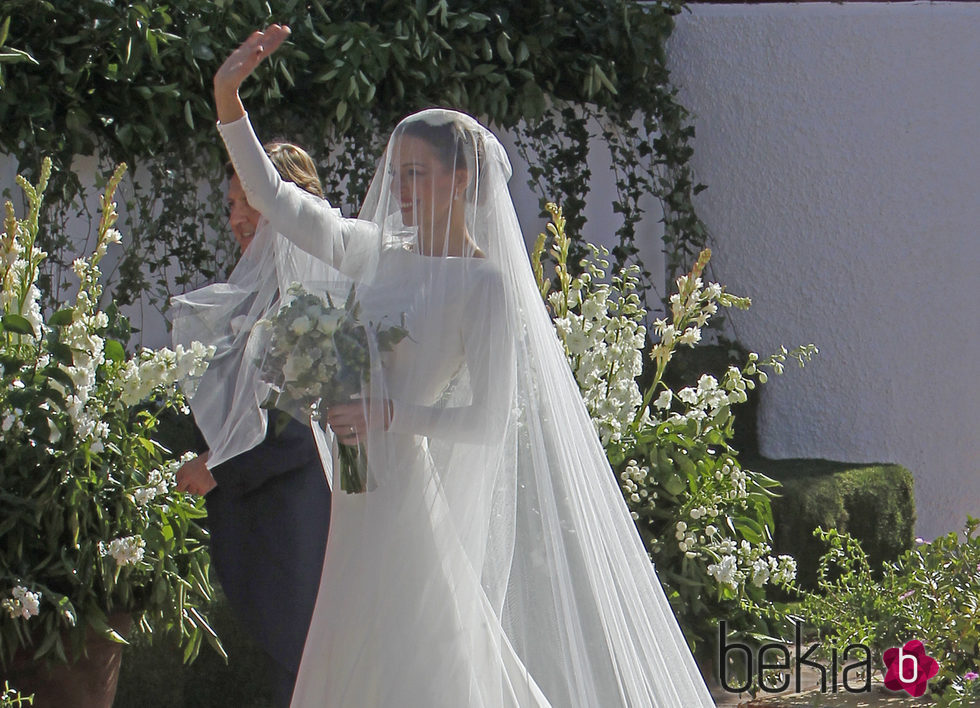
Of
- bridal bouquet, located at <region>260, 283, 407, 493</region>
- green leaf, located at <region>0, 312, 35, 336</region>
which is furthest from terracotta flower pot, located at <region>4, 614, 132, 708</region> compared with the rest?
bridal bouquet, located at <region>260, 283, 407, 493</region>

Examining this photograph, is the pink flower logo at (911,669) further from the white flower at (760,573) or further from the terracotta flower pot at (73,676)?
the terracotta flower pot at (73,676)

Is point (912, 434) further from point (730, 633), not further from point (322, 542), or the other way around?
point (322, 542)

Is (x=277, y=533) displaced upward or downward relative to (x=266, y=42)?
downward

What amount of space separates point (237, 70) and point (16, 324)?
2.89 feet

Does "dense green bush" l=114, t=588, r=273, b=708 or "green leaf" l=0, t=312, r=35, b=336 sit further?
"dense green bush" l=114, t=588, r=273, b=708

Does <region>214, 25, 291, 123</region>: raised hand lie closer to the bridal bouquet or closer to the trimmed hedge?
the bridal bouquet

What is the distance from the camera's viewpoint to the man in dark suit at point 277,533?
276cm

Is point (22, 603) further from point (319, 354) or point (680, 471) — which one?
point (680, 471)

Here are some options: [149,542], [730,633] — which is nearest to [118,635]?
[149,542]

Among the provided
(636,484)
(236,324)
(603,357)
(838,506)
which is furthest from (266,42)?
(838,506)

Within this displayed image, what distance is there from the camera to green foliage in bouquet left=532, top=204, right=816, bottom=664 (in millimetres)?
3135

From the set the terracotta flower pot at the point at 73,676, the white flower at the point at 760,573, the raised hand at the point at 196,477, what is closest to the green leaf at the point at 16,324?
the raised hand at the point at 196,477

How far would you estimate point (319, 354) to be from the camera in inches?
84.4

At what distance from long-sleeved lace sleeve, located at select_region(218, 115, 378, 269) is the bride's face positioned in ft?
0.34
